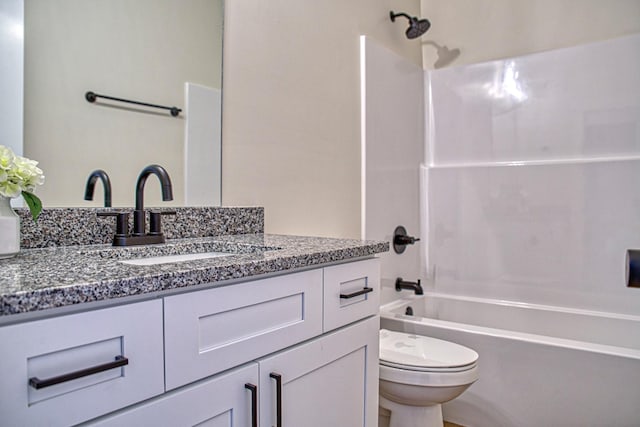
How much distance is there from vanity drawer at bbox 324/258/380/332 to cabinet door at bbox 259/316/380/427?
31mm

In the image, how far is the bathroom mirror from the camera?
1134 millimetres

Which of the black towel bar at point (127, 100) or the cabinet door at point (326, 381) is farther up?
the black towel bar at point (127, 100)

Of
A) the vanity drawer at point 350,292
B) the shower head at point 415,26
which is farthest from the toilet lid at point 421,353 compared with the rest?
the shower head at point 415,26

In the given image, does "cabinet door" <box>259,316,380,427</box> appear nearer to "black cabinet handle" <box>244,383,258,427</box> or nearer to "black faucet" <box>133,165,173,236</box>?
"black cabinet handle" <box>244,383,258,427</box>

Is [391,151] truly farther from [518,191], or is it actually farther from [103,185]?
[103,185]

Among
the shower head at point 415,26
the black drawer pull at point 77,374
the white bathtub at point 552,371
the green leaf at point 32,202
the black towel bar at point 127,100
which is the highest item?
the shower head at point 415,26

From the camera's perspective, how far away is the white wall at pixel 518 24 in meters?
2.50

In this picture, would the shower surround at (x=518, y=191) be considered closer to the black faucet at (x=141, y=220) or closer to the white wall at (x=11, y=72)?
the black faucet at (x=141, y=220)

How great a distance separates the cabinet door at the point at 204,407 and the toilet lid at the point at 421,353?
3.03ft

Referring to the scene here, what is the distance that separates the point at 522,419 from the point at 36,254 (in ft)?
6.51

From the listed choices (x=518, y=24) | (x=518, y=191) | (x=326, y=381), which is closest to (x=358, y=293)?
(x=326, y=381)

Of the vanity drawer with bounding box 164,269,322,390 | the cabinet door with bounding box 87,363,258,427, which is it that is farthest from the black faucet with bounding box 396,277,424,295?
the cabinet door with bounding box 87,363,258,427

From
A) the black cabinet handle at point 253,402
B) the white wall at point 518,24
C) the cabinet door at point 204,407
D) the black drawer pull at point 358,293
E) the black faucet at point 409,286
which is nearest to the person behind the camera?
the cabinet door at point 204,407

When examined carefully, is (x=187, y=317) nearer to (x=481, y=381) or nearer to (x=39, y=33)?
(x=39, y=33)
